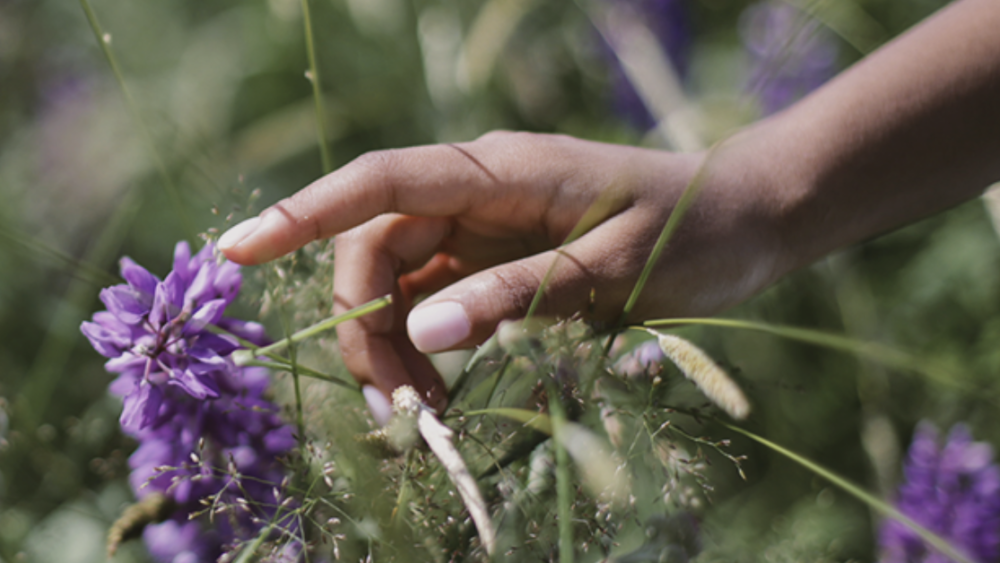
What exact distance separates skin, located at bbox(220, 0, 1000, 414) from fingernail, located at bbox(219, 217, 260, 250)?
0.03ft

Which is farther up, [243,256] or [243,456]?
[243,256]

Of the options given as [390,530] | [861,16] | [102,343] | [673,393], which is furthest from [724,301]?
[861,16]

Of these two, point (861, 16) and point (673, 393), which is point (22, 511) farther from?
point (861, 16)

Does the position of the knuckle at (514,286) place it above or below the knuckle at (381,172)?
below

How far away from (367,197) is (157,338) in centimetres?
25

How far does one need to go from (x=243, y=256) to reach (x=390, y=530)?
30 cm

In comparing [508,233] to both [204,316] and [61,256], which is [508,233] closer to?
[204,316]

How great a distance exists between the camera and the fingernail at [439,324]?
0.63 metres

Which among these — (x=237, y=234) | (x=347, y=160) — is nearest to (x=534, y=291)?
(x=237, y=234)

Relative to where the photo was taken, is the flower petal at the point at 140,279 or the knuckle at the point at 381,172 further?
the knuckle at the point at 381,172

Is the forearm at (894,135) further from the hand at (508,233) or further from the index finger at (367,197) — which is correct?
the index finger at (367,197)

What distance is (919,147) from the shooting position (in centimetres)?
81

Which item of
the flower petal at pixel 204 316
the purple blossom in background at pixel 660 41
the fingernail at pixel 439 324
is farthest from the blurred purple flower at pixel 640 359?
the purple blossom in background at pixel 660 41

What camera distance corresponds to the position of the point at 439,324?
24.9 inches
